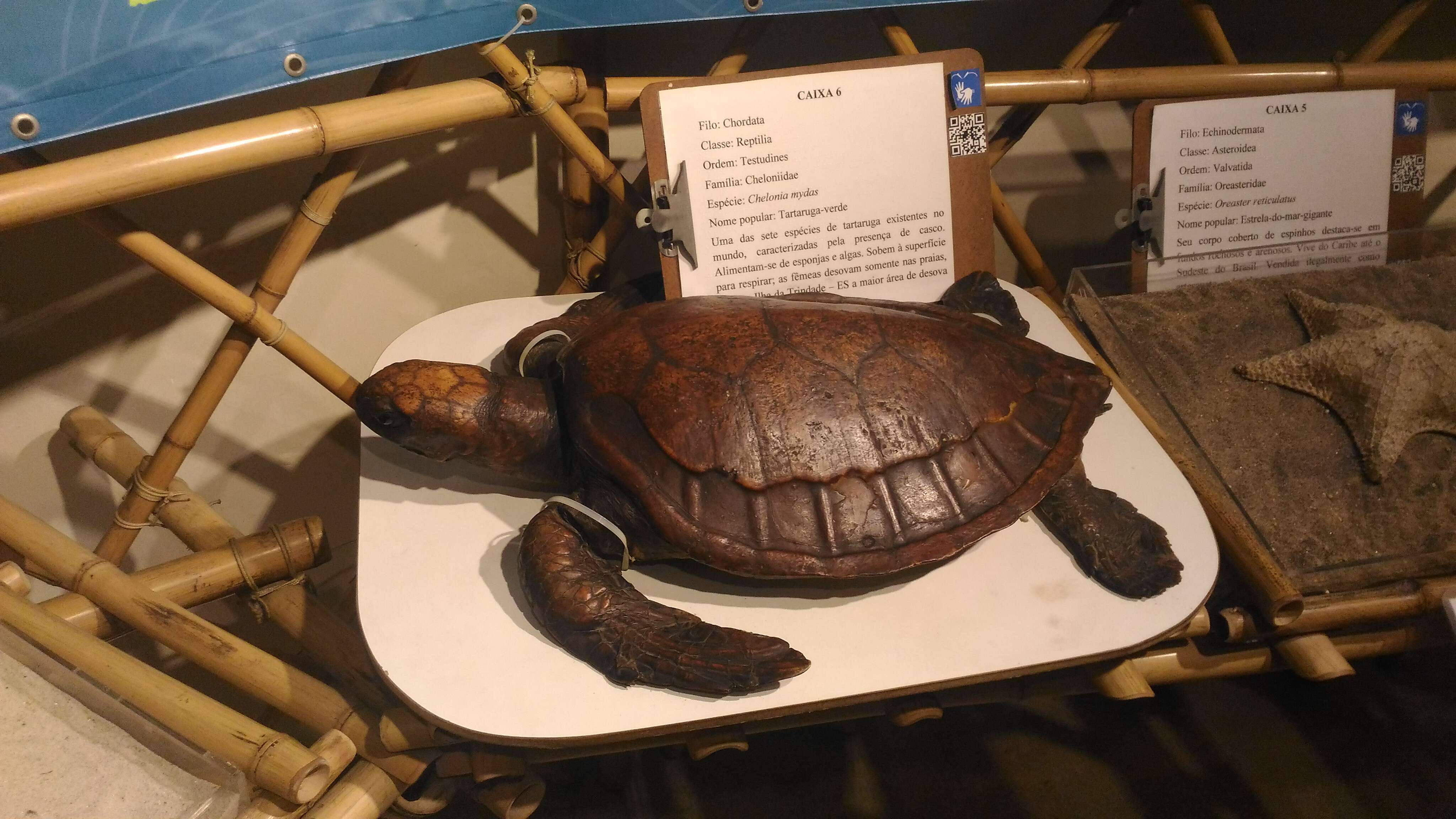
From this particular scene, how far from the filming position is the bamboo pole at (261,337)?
37.8 inches

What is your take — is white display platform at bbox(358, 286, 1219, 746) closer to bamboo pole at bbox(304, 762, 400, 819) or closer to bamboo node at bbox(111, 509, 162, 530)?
bamboo pole at bbox(304, 762, 400, 819)

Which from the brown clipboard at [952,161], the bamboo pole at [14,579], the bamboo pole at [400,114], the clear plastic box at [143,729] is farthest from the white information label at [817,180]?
the bamboo pole at [14,579]

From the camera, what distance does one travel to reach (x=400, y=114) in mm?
871

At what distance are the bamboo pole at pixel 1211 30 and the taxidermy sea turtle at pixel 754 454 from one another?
0.71 metres

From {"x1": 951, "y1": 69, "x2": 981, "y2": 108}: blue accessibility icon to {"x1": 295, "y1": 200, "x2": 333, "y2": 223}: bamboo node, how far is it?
80cm

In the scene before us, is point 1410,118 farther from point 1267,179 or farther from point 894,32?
point 894,32

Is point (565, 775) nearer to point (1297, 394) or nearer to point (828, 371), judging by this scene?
point (828, 371)

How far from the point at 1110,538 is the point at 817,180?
1.75 feet

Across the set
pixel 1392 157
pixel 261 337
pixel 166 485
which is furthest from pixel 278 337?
pixel 1392 157

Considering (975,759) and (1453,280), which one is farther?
(975,759)

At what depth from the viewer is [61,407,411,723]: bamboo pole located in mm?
994

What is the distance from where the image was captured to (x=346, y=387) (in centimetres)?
103

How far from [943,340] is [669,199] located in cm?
36

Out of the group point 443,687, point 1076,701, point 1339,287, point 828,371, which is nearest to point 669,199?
point 828,371
